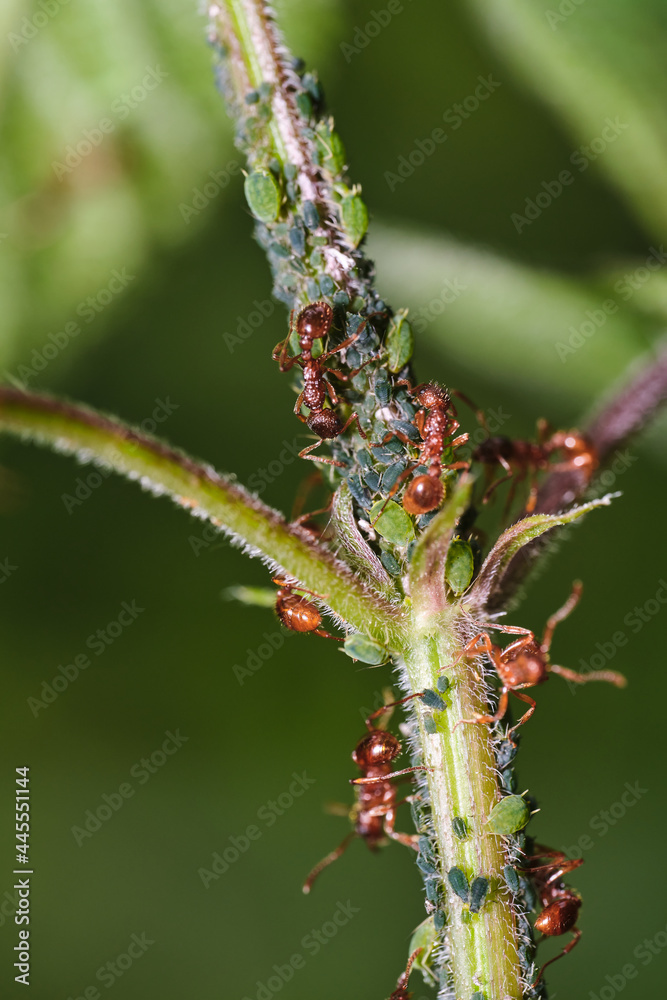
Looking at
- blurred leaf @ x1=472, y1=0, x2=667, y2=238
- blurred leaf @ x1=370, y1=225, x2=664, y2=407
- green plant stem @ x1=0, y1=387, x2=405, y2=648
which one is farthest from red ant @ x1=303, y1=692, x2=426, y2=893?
blurred leaf @ x1=472, y1=0, x2=667, y2=238

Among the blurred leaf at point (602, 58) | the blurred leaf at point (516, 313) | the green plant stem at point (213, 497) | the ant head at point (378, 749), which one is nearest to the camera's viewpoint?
the green plant stem at point (213, 497)

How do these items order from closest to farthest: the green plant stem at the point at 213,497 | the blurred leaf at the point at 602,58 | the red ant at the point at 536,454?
1. the green plant stem at the point at 213,497
2. the red ant at the point at 536,454
3. the blurred leaf at the point at 602,58

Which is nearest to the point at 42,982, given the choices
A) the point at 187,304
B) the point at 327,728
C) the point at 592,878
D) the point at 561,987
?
the point at 327,728

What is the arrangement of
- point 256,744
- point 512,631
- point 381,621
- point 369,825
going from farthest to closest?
1. point 256,744
2. point 369,825
3. point 512,631
4. point 381,621

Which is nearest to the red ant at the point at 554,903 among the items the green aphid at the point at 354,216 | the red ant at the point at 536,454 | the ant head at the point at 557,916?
the ant head at the point at 557,916

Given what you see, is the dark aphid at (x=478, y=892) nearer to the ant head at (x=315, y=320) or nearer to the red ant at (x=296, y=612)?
the red ant at (x=296, y=612)

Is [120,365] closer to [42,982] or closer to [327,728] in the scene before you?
[327,728]
